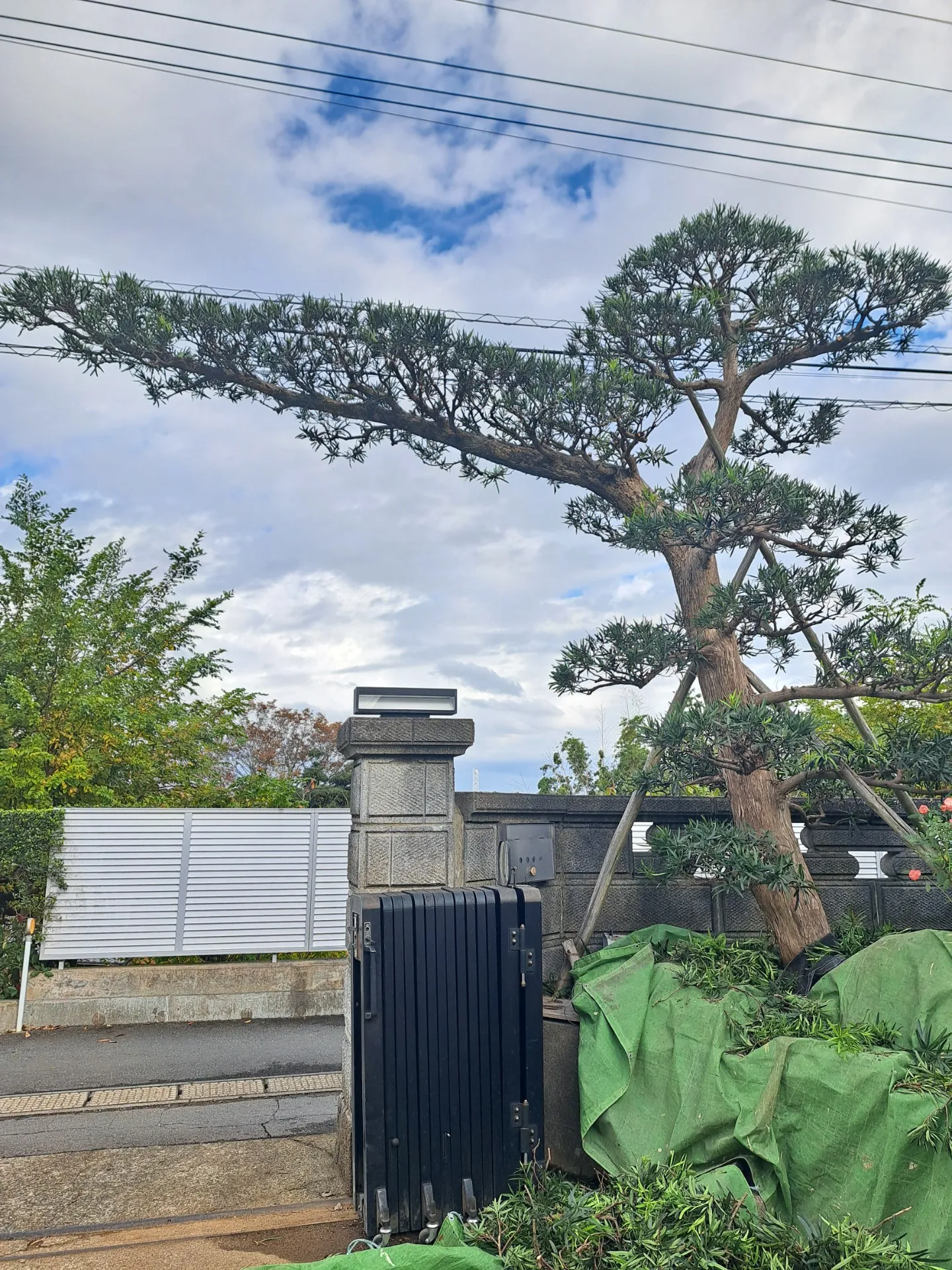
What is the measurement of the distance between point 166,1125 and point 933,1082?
420 cm

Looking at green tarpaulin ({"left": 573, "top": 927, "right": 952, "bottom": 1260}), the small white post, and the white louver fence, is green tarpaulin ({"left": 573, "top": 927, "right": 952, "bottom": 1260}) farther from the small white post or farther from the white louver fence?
the small white post

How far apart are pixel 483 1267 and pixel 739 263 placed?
5486mm

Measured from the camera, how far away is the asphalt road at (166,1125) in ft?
15.5

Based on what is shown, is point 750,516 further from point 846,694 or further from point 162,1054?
point 162,1054

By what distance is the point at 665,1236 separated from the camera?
8.79ft

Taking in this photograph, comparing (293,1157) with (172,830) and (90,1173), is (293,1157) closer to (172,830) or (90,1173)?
(90,1173)

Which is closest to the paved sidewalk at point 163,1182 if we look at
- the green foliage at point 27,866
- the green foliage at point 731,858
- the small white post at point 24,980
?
the green foliage at point 731,858

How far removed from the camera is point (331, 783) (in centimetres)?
1314

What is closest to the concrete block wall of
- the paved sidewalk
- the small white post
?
the paved sidewalk

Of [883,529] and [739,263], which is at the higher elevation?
[739,263]

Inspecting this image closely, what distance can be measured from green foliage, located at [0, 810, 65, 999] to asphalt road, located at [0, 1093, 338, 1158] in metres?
3.31

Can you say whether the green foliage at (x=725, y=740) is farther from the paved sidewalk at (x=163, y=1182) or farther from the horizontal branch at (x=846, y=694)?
the paved sidewalk at (x=163, y=1182)

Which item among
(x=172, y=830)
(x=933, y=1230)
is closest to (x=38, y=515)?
(x=172, y=830)

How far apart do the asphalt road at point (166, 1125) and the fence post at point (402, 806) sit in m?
1.00
